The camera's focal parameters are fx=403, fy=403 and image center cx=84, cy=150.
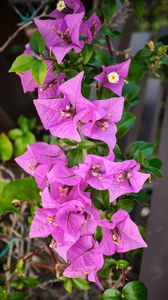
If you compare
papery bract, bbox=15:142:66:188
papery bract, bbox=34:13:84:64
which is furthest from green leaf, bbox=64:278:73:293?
papery bract, bbox=34:13:84:64

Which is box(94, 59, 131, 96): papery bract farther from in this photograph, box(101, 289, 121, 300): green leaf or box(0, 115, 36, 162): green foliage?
box(0, 115, 36, 162): green foliage

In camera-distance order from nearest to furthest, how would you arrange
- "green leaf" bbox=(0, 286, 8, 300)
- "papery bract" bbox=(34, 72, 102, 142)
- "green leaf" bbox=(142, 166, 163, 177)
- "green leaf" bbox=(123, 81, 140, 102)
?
"papery bract" bbox=(34, 72, 102, 142)
"green leaf" bbox=(142, 166, 163, 177)
"green leaf" bbox=(123, 81, 140, 102)
"green leaf" bbox=(0, 286, 8, 300)

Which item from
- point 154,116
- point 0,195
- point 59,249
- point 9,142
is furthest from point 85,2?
point 154,116

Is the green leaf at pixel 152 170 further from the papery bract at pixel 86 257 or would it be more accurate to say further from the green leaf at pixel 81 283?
the green leaf at pixel 81 283

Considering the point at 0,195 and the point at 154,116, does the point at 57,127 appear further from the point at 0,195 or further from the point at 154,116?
the point at 154,116

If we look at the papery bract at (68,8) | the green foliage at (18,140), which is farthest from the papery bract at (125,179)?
the green foliage at (18,140)

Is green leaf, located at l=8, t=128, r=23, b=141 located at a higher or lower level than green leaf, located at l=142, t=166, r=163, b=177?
lower
